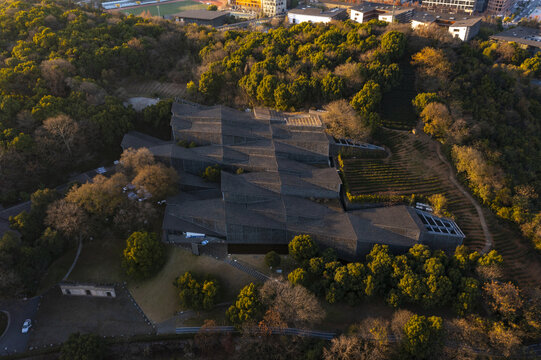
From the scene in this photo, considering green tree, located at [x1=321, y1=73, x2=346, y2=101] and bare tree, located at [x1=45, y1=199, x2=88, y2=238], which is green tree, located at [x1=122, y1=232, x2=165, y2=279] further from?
green tree, located at [x1=321, y1=73, x2=346, y2=101]

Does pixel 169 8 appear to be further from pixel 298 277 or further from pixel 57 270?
pixel 298 277

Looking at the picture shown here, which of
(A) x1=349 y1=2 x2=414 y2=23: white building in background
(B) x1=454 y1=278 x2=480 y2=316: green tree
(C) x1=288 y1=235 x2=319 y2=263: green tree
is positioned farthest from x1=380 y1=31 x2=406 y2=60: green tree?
(B) x1=454 y1=278 x2=480 y2=316: green tree

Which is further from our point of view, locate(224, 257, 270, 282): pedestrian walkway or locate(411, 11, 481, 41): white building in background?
locate(411, 11, 481, 41): white building in background

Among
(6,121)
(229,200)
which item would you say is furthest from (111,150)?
(229,200)

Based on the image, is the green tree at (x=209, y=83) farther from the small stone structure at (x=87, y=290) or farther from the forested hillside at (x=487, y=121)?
the small stone structure at (x=87, y=290)

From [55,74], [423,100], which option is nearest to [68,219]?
[55,74]

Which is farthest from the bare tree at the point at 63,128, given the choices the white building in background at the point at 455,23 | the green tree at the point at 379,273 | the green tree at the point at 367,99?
the white building in background at the point at 455,23
